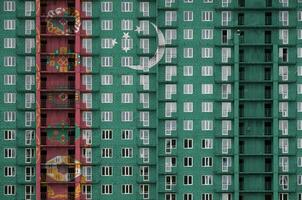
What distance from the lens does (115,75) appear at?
395 feet

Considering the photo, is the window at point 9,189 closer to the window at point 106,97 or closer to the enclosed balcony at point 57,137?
the enclosed balcony at point 57,137

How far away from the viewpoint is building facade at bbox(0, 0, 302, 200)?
391 ft

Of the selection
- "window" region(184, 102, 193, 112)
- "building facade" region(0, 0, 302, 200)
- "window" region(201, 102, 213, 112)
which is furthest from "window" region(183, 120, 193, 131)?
"window" region(201, 102, 213, 112)

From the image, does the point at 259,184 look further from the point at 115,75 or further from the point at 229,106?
the point at 115,75

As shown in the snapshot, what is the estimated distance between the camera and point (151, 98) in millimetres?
120375

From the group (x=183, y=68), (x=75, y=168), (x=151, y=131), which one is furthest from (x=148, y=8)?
(x=75, y=168)

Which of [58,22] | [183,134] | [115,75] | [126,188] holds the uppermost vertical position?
[58,22]

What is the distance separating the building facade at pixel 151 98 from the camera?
119188 millimetres

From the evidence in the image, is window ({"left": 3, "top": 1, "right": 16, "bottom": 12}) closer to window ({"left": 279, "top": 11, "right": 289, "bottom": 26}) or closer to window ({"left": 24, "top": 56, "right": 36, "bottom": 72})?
window ({"left": 24, "top": 56, "right": 36, "bottom": 72})

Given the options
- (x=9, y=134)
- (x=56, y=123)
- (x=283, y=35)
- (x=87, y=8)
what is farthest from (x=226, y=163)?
(x=9, y=134)

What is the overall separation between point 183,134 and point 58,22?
2680cm

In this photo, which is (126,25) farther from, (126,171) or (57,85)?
(126,171)

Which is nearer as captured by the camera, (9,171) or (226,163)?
(9,171)

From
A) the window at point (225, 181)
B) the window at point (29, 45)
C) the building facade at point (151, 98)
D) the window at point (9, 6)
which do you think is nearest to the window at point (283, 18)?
the building facade at point (151, 98)
